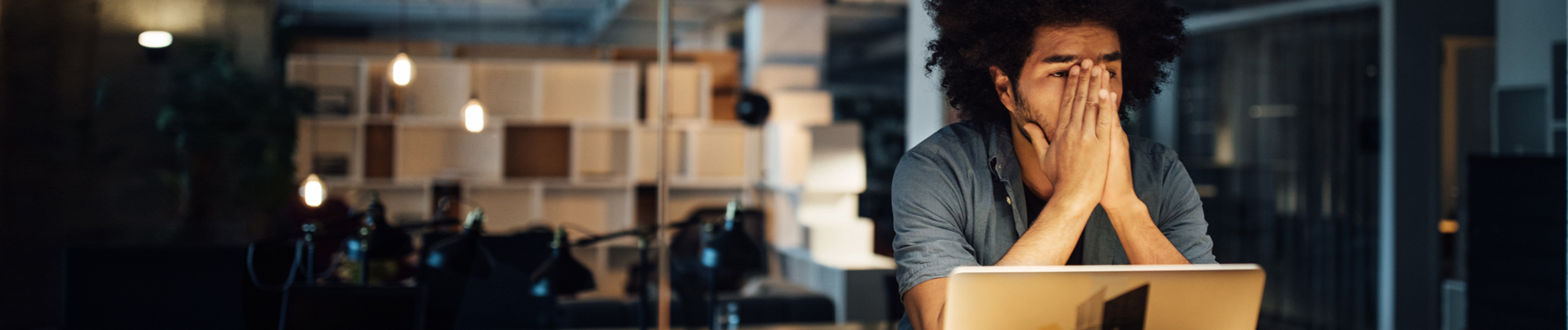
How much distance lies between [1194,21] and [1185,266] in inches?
119

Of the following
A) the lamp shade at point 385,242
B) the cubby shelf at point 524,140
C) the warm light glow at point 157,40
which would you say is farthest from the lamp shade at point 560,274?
the cubby shelf at point 524,140

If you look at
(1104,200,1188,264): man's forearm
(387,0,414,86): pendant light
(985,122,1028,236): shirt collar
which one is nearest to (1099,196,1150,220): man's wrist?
(1104,200,1188,264): man's forearm

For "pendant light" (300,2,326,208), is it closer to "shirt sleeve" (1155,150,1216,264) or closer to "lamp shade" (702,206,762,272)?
"lamp shade" (702,206,762,272)

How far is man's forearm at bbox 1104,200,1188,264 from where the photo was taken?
1224 millimetres

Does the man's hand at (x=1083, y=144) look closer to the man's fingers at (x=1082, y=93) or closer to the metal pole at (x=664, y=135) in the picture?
the man's fingers at (x=1082, y=93)

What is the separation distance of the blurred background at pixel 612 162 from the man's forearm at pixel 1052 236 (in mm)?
251

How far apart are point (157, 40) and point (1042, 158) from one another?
362cm

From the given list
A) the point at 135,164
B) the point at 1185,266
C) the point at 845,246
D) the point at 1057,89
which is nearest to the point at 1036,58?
the point at 1057,89

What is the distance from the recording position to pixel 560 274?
2.30 m

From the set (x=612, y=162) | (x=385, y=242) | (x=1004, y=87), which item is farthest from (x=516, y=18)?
(x=1004, y=87)

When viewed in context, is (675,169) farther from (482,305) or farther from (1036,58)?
(1036,58)

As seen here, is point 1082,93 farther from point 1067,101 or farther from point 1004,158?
point 1004,158

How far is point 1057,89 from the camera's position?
4.04 ft

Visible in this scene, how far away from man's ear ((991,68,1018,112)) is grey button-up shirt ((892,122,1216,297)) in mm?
32
